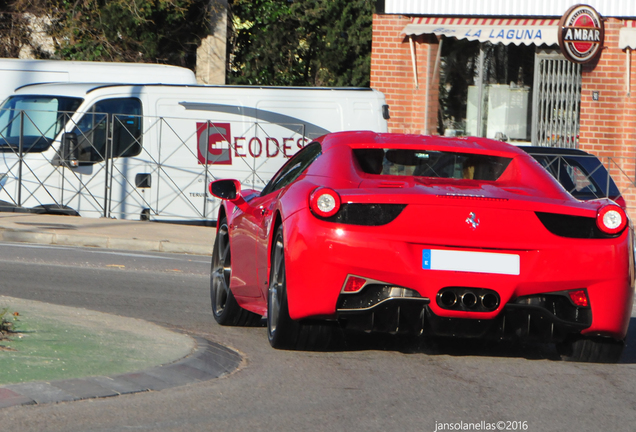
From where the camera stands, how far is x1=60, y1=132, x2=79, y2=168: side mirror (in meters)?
15.9

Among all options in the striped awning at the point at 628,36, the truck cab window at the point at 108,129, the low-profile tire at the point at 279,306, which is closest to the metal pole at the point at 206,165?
the truck cab window at the point at 108,129

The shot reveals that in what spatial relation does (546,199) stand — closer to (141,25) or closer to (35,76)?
(35,76)

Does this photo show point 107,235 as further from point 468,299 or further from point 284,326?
point 468,299

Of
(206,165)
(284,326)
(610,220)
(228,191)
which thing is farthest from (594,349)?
(206,165)

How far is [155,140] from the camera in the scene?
16172 millimetres

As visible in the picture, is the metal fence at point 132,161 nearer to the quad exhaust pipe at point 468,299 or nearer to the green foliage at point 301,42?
the quad exhaust pipe at point 468,299

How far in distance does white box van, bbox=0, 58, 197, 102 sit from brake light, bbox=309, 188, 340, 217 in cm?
1384

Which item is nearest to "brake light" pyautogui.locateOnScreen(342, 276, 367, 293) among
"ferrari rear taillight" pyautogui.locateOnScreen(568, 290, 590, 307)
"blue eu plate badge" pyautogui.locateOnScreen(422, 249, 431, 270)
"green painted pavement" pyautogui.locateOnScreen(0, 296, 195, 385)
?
"blue eu plate badge" pyautogui.locateOnScreen(422, 249, 431, 270)

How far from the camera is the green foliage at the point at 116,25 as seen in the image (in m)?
25.4

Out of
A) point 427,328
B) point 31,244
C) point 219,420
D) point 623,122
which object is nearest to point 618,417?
point 427,328

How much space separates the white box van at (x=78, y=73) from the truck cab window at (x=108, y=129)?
2654 mm

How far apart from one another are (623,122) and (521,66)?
2270 mm

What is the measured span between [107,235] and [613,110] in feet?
32.9

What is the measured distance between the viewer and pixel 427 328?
5570 millimetres
